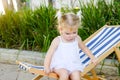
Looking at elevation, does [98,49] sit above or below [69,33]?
below

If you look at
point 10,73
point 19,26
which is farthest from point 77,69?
point 19,26

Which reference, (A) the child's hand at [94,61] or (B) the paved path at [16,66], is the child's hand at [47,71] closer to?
(A) the child's hand at [94,61]

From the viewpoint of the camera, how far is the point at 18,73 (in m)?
4.81

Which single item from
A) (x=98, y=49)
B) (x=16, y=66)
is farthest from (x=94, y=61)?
(x=16, y=66)

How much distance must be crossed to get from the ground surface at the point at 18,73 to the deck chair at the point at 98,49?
0.34 m

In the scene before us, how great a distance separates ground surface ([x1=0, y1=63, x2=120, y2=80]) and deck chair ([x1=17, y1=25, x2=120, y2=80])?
34cm

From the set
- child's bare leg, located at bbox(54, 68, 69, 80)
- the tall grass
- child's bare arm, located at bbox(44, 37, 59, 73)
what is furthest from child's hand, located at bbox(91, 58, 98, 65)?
the tall grass

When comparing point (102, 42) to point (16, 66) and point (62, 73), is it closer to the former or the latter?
point (62, 73)

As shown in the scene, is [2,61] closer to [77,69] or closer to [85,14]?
[85,14]

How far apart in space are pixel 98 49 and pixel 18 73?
1405 millimetres

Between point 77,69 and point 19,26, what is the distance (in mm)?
2329

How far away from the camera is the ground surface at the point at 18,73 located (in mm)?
4465

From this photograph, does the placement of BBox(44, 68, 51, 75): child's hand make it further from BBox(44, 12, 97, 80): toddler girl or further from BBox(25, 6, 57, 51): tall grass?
BBox(25, 6, 57, 51): tall grass

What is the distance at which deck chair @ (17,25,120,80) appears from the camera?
Answer: 3448 mm
